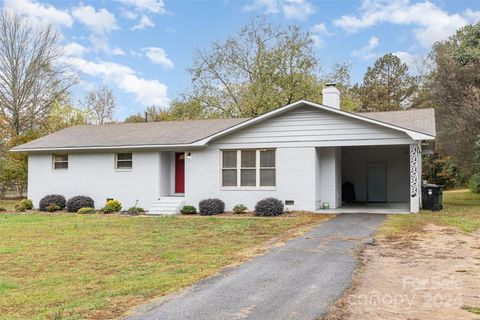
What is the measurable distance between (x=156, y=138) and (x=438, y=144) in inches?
694

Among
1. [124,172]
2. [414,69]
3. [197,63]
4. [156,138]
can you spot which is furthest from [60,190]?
[414,69]

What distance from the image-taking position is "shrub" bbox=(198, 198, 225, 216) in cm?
1734

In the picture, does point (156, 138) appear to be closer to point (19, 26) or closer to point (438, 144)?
point (438, 144)

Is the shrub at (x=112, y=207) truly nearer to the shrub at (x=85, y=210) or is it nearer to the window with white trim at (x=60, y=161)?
the shrub at (x=85, y=210)

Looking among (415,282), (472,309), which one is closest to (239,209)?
(415,282)

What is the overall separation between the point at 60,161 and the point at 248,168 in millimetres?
8926

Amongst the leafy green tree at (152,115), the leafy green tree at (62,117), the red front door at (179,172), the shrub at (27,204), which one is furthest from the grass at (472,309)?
the leafy green tree at (152,115)

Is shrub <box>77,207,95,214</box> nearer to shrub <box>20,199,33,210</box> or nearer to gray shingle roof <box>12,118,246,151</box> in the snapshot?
gray shingle roof <box>12,118,246,151</box>

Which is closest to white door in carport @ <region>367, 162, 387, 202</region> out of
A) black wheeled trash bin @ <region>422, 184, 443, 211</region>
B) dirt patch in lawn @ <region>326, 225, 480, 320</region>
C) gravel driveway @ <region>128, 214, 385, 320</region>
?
black wheeled trash bin @ <region>422, 184, 443, 211</region>

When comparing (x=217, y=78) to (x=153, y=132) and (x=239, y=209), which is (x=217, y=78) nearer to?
(x=153, y=132)

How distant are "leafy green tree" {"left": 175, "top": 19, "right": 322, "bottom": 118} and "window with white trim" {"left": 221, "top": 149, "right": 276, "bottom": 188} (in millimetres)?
15144

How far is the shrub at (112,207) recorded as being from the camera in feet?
61.1

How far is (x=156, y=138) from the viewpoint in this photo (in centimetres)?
1922

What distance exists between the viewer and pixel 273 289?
6.18 metres
